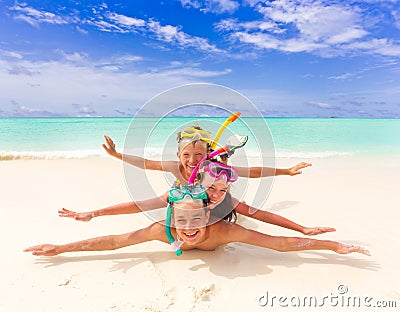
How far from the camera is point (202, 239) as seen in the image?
2.69 metres

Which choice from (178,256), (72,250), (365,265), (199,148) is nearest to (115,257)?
(72,250)

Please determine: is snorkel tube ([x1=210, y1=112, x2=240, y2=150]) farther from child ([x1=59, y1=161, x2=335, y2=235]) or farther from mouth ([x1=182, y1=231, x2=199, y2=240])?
mouth ([x1=182, y1=231, x2=199, y2=240])

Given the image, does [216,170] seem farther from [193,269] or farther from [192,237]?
[193,269]

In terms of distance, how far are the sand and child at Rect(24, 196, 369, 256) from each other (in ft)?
0.32

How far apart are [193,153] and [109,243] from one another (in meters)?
1.14

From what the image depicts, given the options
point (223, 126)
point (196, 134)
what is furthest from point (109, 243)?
point (223, 126)

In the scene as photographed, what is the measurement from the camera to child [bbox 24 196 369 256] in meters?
2.49

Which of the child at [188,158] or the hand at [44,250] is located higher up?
the child at [188,158]

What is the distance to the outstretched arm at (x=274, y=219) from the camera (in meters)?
2.98

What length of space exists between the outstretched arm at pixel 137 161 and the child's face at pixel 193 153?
1.33ft

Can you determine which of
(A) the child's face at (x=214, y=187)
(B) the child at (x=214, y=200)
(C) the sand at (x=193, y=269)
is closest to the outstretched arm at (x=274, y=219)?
(B) the child at (x=214, y=200)

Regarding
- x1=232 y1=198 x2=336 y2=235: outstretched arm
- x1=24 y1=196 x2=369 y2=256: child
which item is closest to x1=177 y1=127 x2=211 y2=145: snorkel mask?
x1=232 y1=198 x2=336 y2=235: outstretched arm

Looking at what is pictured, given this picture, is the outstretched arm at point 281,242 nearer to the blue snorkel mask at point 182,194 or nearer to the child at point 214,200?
the child at point 214,200

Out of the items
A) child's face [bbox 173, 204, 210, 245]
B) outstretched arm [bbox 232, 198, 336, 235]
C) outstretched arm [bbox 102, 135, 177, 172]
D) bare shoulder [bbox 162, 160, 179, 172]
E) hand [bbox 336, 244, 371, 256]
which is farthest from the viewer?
bare shoulder [bbox 162, 160, 179, 172]
